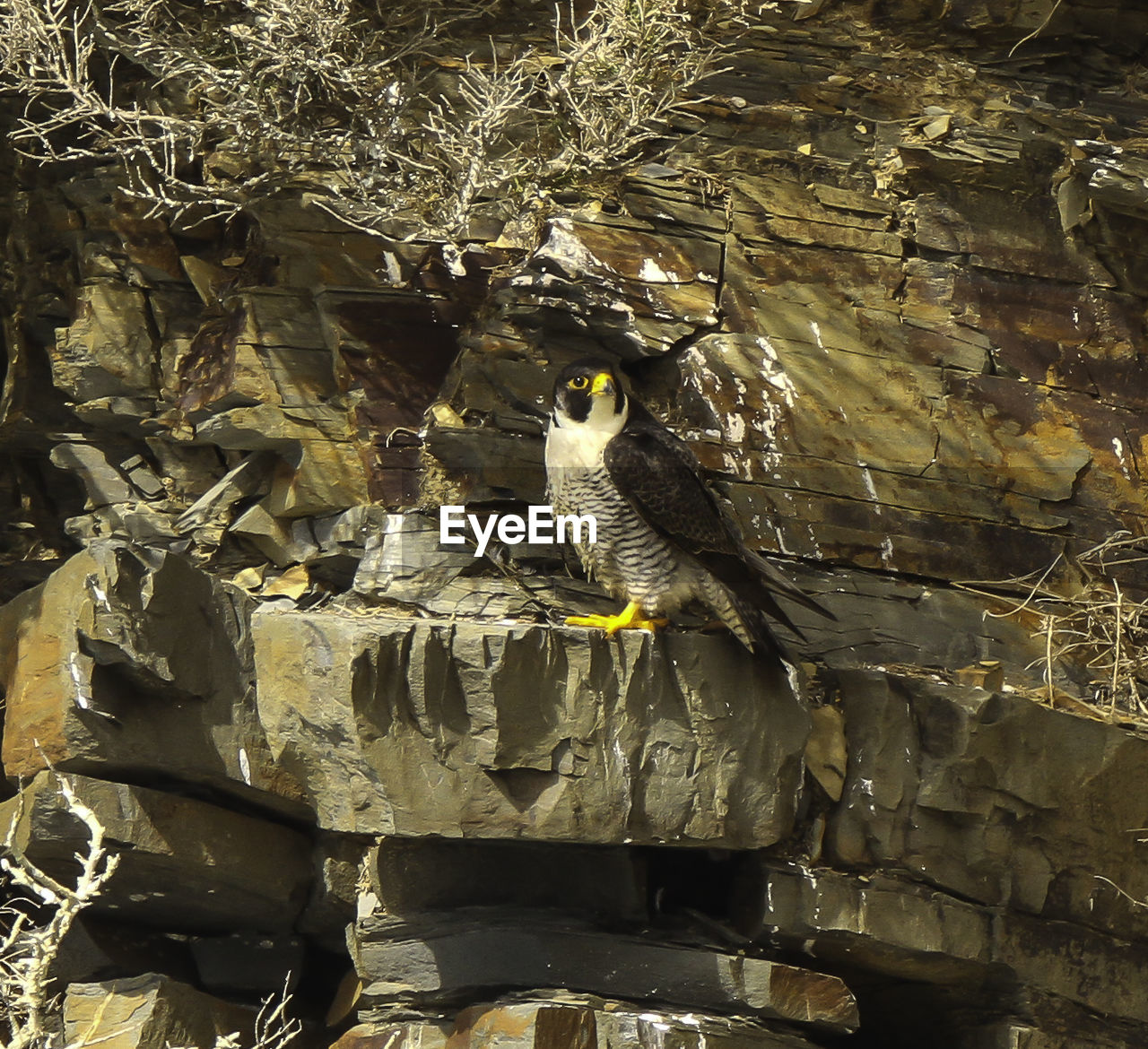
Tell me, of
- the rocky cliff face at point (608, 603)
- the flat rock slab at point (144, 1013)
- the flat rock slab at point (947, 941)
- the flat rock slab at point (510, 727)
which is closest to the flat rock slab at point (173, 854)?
the rocky cliff face at point (608, 603)

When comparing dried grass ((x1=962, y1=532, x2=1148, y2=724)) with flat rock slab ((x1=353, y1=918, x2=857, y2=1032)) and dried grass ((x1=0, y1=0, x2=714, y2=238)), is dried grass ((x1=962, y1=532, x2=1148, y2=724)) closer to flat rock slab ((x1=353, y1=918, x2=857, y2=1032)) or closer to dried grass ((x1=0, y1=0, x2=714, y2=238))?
flat rock slab ((x1=353, y1=918, x2=857, y2=1032))

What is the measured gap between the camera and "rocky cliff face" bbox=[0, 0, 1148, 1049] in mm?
4566

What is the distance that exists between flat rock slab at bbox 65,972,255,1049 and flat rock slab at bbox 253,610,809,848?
2.89ft

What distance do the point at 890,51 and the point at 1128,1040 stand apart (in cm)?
391

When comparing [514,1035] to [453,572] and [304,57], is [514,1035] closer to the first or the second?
[453,572]

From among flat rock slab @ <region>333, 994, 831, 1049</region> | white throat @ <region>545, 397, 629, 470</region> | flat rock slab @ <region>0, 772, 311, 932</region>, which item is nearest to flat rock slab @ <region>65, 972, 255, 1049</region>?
flat rock slab @ <region>0, 772, 311, 932</region>

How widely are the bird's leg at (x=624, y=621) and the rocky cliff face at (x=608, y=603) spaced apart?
57 mm

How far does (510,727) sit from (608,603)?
770mm

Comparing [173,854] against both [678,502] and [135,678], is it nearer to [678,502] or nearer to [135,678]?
[135,678]

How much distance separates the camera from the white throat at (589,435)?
4570 mm

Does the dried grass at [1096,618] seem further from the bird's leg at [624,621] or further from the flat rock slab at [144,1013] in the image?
the flat rock slab at [144,1013]

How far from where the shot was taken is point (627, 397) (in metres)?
4.72

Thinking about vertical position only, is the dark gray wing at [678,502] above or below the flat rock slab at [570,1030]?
above

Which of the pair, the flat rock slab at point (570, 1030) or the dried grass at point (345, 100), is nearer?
the flat rock slab at point (570, 1030)
